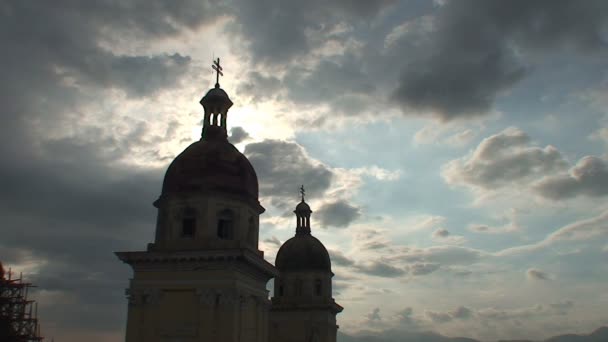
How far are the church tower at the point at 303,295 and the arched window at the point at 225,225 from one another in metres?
20.7

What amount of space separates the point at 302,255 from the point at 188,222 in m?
23.7

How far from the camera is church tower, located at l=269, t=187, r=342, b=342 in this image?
4653 centimetres

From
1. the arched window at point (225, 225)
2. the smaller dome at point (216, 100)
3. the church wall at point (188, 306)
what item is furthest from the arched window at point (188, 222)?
the smaller dome at point (216, 100)

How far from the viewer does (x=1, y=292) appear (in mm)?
56531

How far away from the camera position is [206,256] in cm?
2567

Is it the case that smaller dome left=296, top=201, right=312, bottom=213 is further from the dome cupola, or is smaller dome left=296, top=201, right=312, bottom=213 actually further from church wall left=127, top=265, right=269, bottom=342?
church wall left=127, top=265, right=269, bottom=342

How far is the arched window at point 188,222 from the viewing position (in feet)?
89.9

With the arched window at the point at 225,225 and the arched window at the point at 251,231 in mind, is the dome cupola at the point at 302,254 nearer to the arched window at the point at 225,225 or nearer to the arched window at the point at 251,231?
the arched window at the point at 251,231

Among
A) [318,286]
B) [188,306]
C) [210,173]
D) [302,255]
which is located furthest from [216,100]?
[318,286]

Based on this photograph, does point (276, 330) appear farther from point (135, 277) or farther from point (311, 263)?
point (135, 277)

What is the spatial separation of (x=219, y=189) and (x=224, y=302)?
19.4ft

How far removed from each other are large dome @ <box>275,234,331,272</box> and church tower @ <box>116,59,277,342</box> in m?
19.6

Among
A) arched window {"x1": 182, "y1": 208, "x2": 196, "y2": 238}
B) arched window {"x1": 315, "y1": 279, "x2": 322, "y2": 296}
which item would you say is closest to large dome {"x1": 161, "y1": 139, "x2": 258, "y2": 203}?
arched window {"x1": 182, "y1": 208, "x2": 196, "y2": 238}

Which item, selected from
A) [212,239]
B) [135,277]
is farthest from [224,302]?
[135,277]
